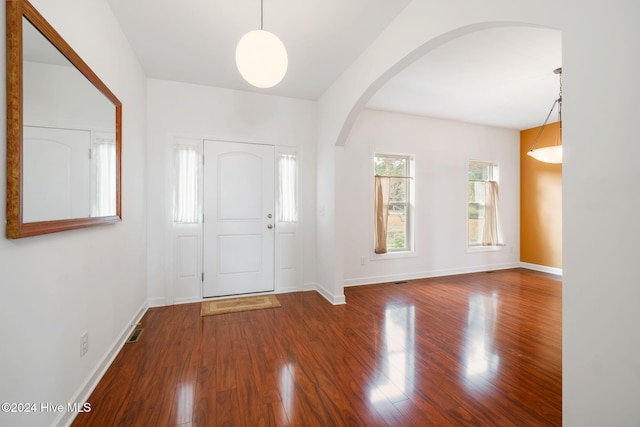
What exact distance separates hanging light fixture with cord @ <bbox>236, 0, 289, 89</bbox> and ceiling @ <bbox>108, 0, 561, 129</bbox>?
749mm

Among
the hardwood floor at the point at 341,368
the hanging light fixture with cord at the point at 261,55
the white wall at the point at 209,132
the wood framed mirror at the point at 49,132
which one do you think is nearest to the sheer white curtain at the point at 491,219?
the hardwood floor at the point at 341,368

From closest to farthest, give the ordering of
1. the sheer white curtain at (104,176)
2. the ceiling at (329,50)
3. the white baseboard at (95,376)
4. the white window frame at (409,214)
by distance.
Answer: the white baseboard at (95,376) < the sheer white curtain at (104,176) < the ceiling at (329,50) < the white window frame at (409,214)

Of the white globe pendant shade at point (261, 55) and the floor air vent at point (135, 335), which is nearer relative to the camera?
the white globe pendant shade at point (261, 55)

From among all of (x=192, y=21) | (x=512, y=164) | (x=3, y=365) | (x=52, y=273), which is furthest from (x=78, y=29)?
(x=512, y=164)

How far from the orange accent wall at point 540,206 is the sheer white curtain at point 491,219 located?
71 cm

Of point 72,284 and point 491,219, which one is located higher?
point 491,219

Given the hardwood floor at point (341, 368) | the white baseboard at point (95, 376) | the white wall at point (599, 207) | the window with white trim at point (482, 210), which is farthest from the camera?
the window with white trim at point (482, 210)

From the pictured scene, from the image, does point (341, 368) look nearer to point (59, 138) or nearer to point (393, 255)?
point (59, 138)

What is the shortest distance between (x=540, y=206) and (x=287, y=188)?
5089 mm

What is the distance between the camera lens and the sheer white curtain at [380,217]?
4.45 m

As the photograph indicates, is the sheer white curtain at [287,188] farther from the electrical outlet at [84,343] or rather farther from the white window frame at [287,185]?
the electrical outlet at [84,343]

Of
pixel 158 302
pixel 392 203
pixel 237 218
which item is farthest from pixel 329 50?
pixel 158 302

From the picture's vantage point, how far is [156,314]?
3.11 meters

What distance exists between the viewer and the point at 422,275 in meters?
4.80
